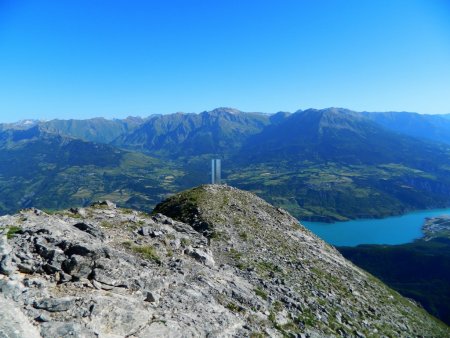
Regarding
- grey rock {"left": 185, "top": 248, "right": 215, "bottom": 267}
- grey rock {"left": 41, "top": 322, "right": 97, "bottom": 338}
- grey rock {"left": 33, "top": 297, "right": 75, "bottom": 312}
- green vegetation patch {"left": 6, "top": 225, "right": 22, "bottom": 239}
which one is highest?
green vegetation patch {"left": 6, "top": 225, "right": 22, "bottom": 239}

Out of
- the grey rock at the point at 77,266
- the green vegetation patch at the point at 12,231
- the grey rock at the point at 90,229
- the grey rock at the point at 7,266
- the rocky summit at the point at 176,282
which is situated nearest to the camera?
the rocky summit at the point at 176,282

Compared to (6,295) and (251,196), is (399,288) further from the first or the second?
(6,295)

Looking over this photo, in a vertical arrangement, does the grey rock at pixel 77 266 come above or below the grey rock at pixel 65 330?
above

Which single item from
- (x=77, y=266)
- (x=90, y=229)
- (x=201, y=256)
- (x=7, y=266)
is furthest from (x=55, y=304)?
(x=201, y=256)

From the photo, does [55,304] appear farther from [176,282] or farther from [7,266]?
[176,282]

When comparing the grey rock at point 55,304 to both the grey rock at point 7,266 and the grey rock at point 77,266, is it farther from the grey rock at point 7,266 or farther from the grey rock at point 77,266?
the grey rock at point 7,266

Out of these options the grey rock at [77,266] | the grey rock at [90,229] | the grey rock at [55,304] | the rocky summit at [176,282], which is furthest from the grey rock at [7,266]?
the grey rock at [90,229]

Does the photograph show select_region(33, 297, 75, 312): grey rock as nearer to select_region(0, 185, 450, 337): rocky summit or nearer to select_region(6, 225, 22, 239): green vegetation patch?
select_region(0, 185, 450, 337): rocky summit

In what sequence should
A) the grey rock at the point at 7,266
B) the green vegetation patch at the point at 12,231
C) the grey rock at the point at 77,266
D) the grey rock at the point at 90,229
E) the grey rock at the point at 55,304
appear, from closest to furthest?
the grey rock at the point at 55,304 → the grey rock at the point at 7,266 → the grey rock at the point at 77,266 → the green vegetation patch at the point at 12,231 → the grey rock at the point at 90,229

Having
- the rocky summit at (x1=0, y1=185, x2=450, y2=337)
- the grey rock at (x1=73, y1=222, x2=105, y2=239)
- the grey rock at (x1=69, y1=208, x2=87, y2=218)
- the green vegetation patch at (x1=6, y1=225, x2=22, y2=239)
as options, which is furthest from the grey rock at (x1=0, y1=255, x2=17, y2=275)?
the grey rock at (x1=69, y1=208, x2=87, y2=218)
